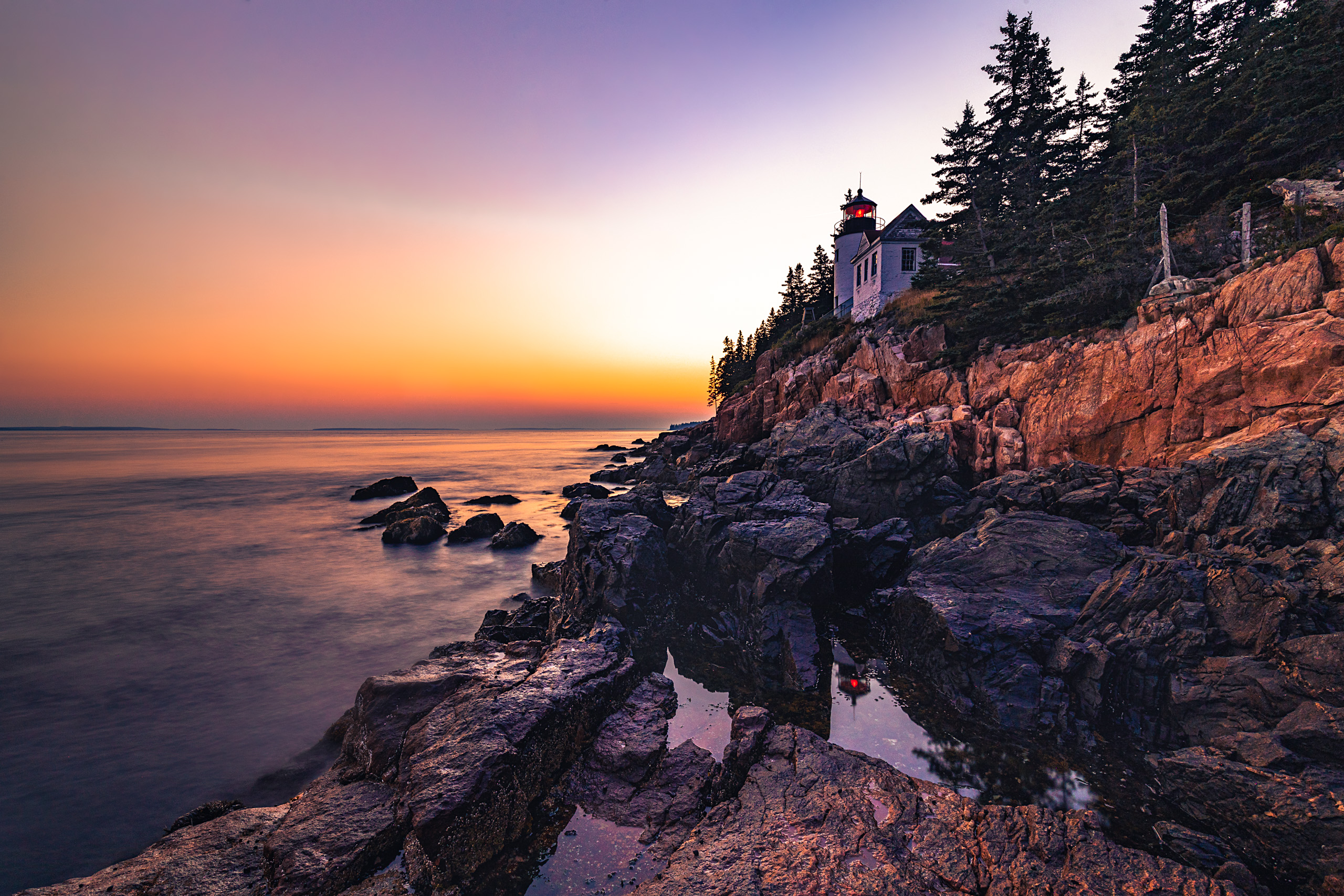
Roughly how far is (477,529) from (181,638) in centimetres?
1288

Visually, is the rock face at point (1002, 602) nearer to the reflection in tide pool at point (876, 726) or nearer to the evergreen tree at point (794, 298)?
the reflection in tide pool at point (876, 726)

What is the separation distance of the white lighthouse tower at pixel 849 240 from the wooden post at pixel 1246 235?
34.0 meters

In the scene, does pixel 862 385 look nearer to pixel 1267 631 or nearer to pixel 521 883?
pixel 1267 631

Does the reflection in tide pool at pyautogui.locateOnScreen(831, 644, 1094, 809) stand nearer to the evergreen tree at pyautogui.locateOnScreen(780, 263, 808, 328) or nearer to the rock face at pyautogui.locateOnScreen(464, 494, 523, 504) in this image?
the rock face at pyautogui.locateOnScreen(464, 494, 523, 504)

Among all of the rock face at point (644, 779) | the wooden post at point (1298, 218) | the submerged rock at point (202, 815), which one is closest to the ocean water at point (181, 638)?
the submerged rock at point (202, 815)

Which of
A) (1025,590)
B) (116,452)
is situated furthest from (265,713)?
(116,452)

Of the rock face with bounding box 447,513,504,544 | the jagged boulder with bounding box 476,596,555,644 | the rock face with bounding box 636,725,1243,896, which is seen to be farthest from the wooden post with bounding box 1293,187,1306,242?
the rock face with bounding box 447,513,504,544

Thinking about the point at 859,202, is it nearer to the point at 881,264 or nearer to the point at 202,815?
the point at 881,264

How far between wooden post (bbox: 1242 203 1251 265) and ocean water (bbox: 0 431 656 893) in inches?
1253

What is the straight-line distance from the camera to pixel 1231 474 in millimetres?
12258

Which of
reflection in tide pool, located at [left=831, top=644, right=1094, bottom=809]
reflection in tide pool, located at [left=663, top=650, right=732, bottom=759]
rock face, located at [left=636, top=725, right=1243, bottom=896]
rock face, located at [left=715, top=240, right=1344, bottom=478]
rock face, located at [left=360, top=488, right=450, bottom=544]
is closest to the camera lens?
rock face, located at [left=636, top=725, right=1243, bottom=896]

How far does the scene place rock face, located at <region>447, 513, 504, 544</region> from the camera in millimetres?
27078

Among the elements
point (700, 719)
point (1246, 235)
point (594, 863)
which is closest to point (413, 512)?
point (700, 719)

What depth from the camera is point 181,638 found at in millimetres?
16047
